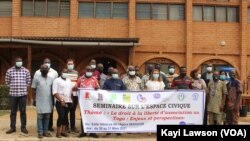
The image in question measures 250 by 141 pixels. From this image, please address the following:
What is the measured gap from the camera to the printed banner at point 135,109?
11.9m

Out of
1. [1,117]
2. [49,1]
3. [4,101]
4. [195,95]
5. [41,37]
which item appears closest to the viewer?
[195,95]

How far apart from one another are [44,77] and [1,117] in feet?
16.6

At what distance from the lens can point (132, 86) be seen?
1244 centimetres

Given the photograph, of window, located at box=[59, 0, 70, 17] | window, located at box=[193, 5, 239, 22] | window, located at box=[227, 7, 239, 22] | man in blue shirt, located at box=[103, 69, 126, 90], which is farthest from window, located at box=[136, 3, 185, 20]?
man in blue shirt, located at box=[103, 69, 126, 90]

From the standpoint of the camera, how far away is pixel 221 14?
84.8 ft

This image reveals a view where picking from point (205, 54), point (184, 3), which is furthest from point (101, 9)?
point (205, 54)

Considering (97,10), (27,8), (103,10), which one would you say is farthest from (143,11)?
(27,8)

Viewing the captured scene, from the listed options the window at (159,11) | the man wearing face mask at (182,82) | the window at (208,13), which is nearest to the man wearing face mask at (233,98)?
the man wearing face mask at (182,82)

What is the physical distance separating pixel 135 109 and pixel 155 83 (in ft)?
3.31

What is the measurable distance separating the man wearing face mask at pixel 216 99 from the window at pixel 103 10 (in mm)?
13270

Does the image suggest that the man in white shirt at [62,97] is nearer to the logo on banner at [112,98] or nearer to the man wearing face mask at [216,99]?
the logo on banner at [112,98]

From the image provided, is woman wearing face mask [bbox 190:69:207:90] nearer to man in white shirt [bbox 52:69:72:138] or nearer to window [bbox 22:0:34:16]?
man in white shirt [bbox 52:69:72:138]

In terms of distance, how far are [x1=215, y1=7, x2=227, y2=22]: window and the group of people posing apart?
13.5m

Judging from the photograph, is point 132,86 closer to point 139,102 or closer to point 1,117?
point 139,102
